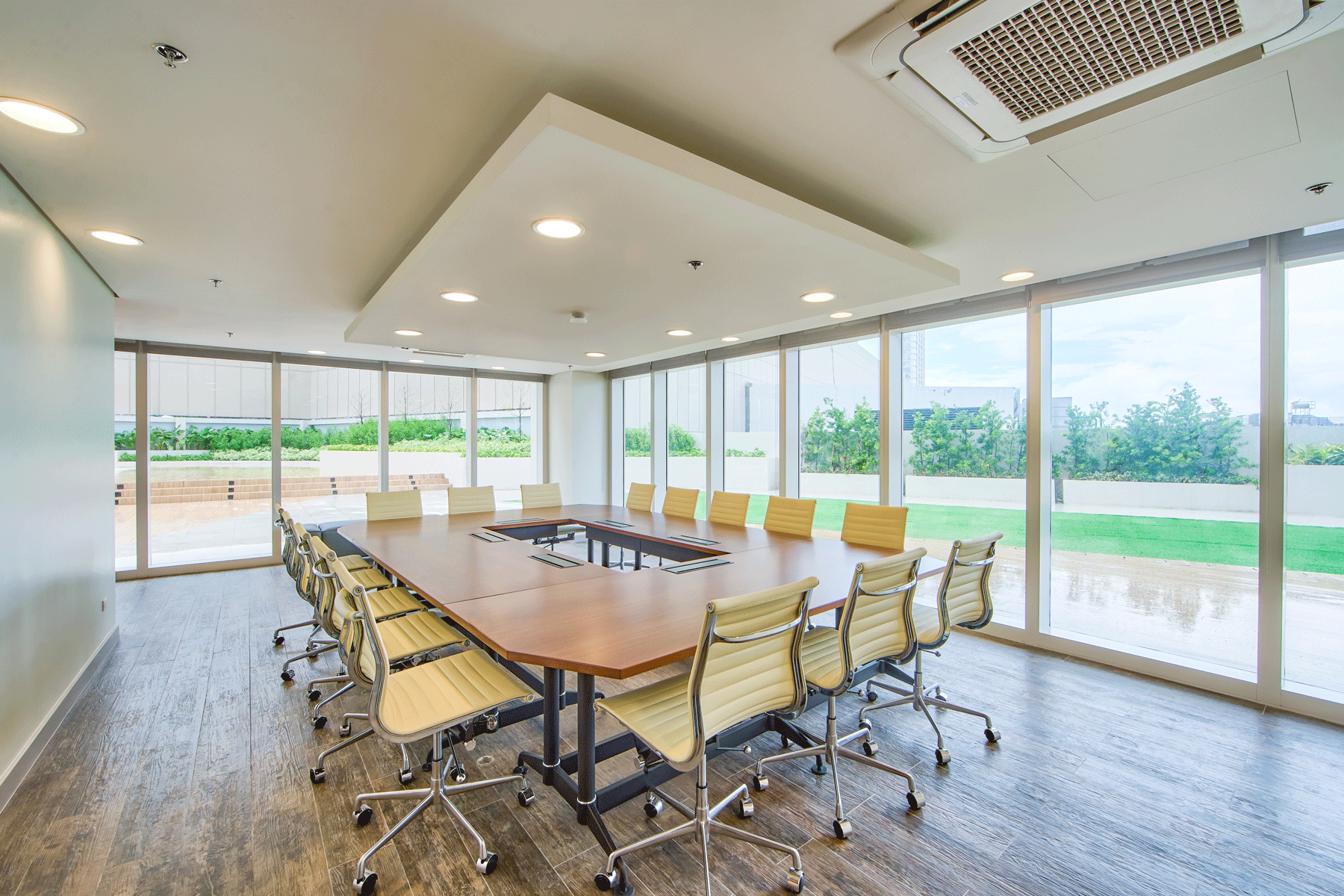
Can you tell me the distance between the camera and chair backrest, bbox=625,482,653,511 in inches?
239

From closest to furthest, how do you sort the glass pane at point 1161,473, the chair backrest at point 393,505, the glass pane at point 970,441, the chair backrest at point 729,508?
the glass pane at point 1161,473 → the glass pane at point 970,441 → the chair backrest at point 729,508 → the chair backrest at point 393,505

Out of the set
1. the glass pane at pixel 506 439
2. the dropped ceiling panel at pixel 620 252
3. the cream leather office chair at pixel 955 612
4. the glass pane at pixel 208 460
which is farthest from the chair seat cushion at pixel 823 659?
the glass pane at pixel 208 460

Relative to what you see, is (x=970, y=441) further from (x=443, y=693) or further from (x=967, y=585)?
(x=443, y=693)

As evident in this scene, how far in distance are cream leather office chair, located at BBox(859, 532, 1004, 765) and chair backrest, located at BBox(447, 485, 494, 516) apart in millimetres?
4335

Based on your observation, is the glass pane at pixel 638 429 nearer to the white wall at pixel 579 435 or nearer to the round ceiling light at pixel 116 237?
the white wall at pixel 579 435

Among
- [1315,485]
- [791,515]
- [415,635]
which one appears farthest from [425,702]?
[1315,485]

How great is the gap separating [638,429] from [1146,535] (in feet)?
20.8

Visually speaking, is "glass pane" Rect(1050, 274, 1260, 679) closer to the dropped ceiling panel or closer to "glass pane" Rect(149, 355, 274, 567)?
the dropped ceiling panel

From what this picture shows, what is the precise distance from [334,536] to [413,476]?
9.09 feet

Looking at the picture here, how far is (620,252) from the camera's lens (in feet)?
8.77

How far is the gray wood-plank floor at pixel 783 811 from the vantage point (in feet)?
6.43

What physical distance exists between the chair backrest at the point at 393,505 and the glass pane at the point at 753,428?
149 inches

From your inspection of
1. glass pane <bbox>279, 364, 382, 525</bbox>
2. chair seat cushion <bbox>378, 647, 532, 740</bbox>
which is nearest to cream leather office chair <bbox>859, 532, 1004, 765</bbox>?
chair seat cushion <bbox>378, 647, 532, 740</bbox>

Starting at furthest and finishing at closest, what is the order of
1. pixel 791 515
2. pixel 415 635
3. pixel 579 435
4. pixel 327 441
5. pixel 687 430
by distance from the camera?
pixel 579 435 < pixel 687 430 < pixel 327 441 < pixel 791 515 < pixel 415 635
